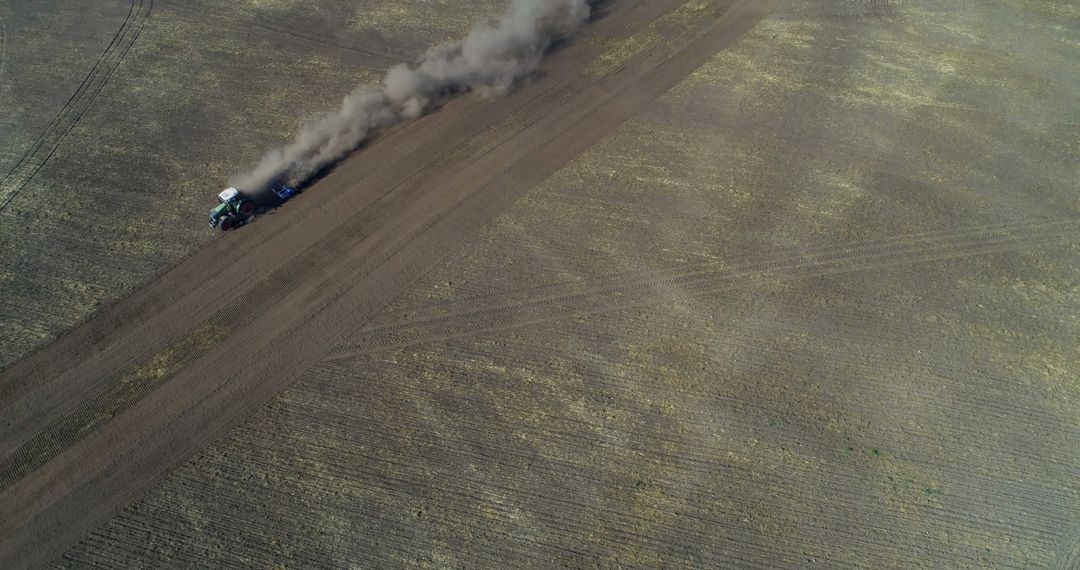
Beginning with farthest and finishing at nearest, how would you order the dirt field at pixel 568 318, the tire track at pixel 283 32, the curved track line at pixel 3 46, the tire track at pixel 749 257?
the curved track line at pixel 3 46, the tire track at pixel 283 32, the tire track at pixel 749 257, the dirt field at pixel 568 318

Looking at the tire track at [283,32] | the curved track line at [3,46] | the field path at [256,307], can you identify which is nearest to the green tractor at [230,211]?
the field path at [256,307]

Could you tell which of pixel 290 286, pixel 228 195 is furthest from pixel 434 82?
pixel 290 286

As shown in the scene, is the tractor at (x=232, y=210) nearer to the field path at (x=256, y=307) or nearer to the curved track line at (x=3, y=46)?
the field path at (x=256, y=307)

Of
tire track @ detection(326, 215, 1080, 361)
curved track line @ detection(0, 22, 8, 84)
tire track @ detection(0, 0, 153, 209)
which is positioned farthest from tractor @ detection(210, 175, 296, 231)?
curved track line @ detection(0, 22, 8, 84)

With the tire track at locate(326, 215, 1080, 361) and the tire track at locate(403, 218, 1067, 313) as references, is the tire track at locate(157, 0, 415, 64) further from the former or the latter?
the tire track at locate(326, 215, 1080, 361)

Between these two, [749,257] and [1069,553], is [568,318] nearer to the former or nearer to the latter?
[749,257]

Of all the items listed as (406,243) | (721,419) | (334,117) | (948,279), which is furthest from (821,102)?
(334,117)
